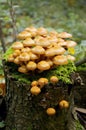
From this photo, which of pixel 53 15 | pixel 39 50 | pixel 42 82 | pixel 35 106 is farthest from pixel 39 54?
pixel 53 15

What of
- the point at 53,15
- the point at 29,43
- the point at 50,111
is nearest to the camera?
the point at 50,111

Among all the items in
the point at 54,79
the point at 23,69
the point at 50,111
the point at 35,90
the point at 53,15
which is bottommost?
the point at 50,111

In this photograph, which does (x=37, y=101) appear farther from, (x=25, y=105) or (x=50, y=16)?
(x=50, y=16)

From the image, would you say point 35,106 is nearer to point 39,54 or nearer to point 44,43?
point 39,54

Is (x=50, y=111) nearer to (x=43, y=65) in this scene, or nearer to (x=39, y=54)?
(x=43, y=65)

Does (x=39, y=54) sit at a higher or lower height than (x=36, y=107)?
higher

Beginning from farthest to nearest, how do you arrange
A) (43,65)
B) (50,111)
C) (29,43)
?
(29,43), (50,111), (43,65)

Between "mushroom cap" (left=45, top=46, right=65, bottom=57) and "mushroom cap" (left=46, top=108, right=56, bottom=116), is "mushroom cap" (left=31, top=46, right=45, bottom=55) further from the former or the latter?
"mushroom cap" (left=46, top=108, right=56, bottom=116)

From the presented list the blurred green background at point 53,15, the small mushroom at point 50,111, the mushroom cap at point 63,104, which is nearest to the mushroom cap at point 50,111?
the small mushroom at point 50,111

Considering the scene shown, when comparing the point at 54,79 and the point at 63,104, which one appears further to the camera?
the point at 63,104

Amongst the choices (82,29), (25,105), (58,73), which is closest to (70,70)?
(58,73)

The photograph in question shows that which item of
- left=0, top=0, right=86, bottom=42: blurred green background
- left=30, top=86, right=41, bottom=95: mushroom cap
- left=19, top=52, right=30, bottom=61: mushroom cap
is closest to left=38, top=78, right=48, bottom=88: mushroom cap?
left=30, top=86, right=41, bottom=95: mushroom cap
